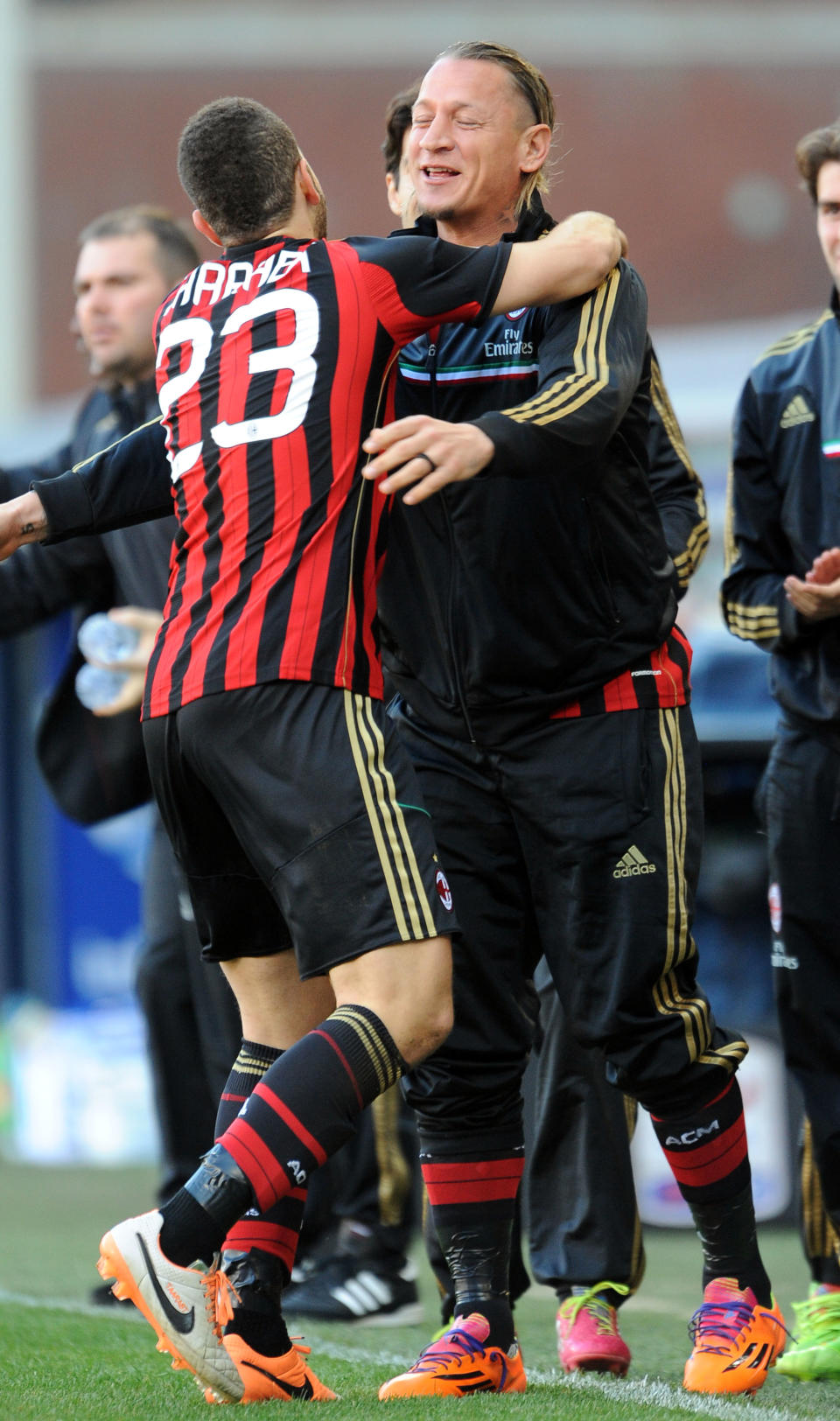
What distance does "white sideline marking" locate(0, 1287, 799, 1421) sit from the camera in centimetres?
296

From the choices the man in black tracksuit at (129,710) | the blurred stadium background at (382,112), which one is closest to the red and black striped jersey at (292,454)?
the man in black tracksuit at (129,710)

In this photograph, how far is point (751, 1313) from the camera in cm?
322

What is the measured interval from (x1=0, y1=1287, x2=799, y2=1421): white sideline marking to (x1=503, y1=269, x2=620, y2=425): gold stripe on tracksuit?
154 cm

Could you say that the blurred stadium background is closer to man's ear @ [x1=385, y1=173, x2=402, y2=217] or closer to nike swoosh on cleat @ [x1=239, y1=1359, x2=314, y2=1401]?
man's ear @ [x1=385, y1=173, x2=402, y2=217]

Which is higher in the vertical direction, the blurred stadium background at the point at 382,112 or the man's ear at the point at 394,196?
the blurred stadium background at the point at 382,112

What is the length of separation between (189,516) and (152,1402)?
1358 millimetres

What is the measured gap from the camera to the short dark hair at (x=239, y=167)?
9.83 ft

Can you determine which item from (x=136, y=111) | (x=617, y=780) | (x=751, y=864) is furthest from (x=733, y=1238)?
(x=136, y=111)

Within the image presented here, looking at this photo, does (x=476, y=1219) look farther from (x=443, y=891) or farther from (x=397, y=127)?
(x=397, y=127)

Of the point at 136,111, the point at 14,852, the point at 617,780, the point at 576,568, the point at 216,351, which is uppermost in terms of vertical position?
the point at 136,111

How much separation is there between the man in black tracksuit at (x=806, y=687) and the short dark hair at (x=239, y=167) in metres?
1.24

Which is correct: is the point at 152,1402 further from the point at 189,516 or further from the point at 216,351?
the point at 216,351

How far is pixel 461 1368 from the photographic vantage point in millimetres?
3037

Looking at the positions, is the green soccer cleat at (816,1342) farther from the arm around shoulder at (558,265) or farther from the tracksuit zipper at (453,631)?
the arm around shoulder at (558,265)
